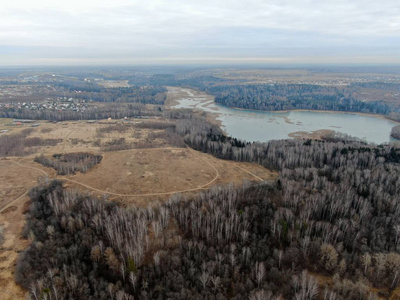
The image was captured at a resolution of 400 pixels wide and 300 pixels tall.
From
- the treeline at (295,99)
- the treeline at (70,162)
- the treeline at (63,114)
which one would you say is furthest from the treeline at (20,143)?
the treeline at (295,99)

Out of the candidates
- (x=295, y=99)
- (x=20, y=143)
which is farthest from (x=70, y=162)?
(x=295, y=99)

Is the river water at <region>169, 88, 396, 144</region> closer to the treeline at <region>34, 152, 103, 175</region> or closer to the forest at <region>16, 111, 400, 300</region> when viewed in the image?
the forest at <region>16, 111, 400, 300</region>

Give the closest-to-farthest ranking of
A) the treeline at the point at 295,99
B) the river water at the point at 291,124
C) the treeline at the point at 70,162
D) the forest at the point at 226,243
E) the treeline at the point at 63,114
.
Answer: the forest at the point at 226,243 → the treeline at the point at 70,162 → the river water at the point at 291,124 → the treeline at the point at 63,114 → the treeline at the point at 295,99

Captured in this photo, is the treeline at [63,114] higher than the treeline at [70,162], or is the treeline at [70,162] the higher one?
the treeline at [63,114]

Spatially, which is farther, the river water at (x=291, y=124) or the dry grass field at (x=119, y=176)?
the river water at (x=291, y=124)

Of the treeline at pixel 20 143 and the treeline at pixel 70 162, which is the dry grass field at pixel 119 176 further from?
the treeline at pixel 20 143

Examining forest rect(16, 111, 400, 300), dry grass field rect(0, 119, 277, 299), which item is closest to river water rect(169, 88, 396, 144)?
dry grass field rect(0, 119, 277, 299)
